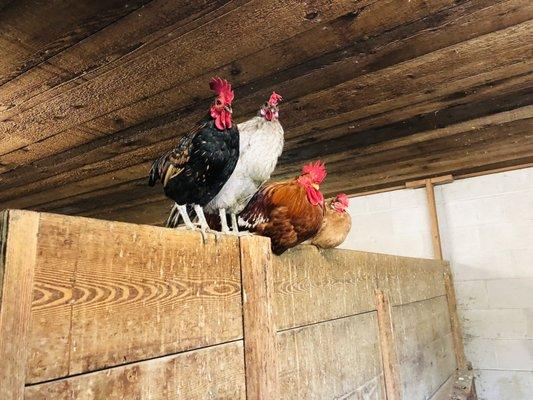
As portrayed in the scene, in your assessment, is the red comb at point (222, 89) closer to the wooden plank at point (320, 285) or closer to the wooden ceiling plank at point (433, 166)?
the wooden plank at point (320, 285)

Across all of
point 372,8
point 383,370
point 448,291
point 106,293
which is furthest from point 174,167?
point 448,291

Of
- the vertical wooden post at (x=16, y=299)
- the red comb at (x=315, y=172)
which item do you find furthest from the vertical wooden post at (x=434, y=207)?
the vertical wooden post at (x=16, y=299)

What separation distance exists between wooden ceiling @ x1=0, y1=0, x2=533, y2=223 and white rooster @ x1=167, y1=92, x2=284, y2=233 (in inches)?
11.7

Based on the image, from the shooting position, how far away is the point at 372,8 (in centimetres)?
126

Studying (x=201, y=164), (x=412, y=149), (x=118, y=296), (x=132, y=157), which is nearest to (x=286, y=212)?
(x=201, y=164)

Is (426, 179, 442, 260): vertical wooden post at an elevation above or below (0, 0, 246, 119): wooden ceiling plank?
below

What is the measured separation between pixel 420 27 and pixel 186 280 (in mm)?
1128

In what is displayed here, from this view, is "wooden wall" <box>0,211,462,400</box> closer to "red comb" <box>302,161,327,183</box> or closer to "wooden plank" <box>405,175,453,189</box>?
"red comb" <box>302,161,327,183</box>

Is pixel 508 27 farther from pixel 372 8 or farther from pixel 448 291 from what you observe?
pixel 448 291

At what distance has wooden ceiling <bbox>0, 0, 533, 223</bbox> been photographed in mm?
1263

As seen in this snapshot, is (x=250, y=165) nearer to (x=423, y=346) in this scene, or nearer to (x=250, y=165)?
(x=250, y=165)

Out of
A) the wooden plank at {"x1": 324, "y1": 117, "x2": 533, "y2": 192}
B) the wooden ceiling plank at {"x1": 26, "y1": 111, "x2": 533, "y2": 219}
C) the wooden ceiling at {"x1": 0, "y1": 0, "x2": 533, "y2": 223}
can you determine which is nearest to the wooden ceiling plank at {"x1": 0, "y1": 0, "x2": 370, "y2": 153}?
the wooden ceiling at {"x1": 0, "y1": 0, "x2": 533, "y2": 223}

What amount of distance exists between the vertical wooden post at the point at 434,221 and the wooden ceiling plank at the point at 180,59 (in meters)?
2.40

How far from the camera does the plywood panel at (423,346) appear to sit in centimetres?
205
